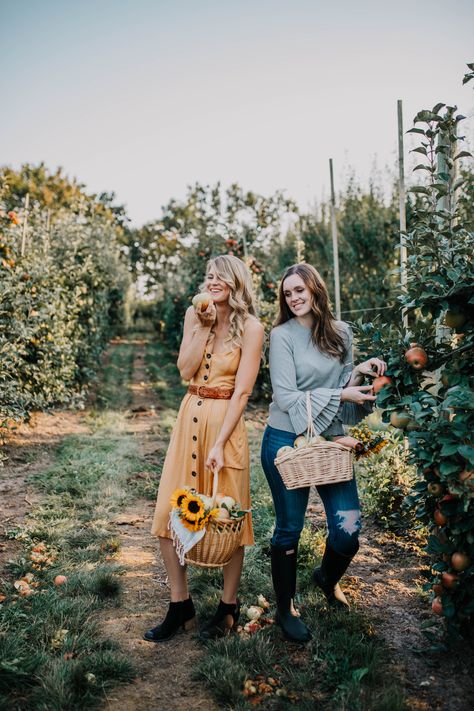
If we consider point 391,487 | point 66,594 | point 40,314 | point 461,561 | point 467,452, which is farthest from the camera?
point 40,314

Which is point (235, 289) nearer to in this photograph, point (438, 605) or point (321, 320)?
point (321, 320)

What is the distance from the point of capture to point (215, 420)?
104 inches

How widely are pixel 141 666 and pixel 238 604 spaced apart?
0.61 m

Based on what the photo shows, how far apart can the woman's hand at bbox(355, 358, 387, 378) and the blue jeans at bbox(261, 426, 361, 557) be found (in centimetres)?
46

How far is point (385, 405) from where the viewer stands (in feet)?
7.59

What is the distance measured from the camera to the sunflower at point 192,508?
234 cm

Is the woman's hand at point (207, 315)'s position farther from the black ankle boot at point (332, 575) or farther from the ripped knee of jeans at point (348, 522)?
the black ankle boot at point (332, 575)

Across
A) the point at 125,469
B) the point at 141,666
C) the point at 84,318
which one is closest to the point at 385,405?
the point at 141,666

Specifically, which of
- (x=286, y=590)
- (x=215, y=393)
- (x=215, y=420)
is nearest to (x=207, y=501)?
(x=215, y=420)

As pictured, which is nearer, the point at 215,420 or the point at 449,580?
the point at 449,580

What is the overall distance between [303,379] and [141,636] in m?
1.53

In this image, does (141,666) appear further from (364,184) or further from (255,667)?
(364,184)

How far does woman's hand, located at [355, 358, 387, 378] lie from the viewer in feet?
7.77

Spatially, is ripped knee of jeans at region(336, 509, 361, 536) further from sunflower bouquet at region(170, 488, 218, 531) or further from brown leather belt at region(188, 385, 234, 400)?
brown leather belt at region(188, 385, 234, 400)
